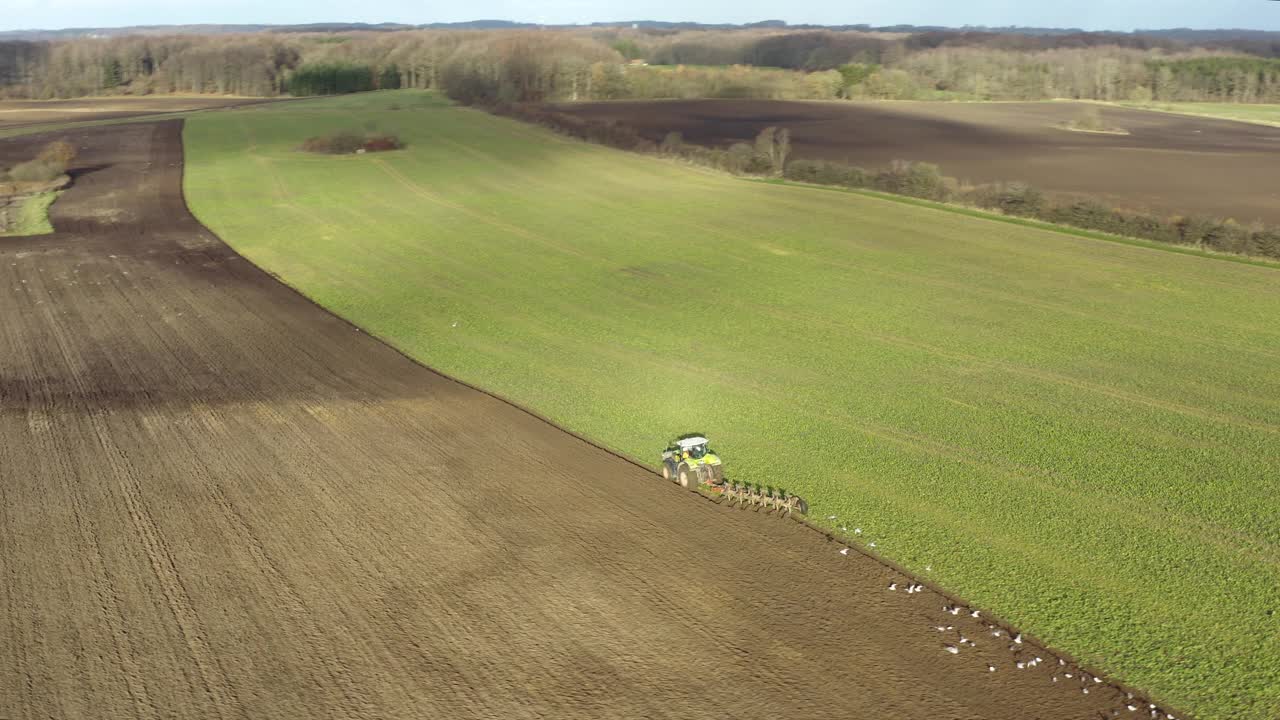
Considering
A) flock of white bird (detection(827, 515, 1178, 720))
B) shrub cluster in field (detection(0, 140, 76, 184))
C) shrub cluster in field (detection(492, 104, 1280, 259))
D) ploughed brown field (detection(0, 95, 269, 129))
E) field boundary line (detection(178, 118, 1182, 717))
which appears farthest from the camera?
ploughed brown field (detection(0, 95, 269, 129))

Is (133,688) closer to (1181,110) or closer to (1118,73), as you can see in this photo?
(1181,110)

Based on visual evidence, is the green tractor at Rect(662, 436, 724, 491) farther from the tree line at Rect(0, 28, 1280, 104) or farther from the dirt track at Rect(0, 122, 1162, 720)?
the tree line at Rect(0, 28, 1280, 104)

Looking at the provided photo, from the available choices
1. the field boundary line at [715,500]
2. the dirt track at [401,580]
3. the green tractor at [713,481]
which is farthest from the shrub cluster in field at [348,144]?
the green tractor at [713,481]

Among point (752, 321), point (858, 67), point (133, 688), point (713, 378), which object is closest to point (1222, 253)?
point (752, 321)

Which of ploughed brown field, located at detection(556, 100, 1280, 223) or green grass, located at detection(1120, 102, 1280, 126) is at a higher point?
green grass, located at detection(1120, 102, 1280, 126)

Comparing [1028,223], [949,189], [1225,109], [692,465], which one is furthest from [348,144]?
[1225,109]

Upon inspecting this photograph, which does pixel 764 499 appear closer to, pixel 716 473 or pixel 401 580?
pixel 716 473

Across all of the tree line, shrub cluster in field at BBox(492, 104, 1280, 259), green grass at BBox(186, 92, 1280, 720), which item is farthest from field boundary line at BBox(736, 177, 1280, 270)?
the tree line
